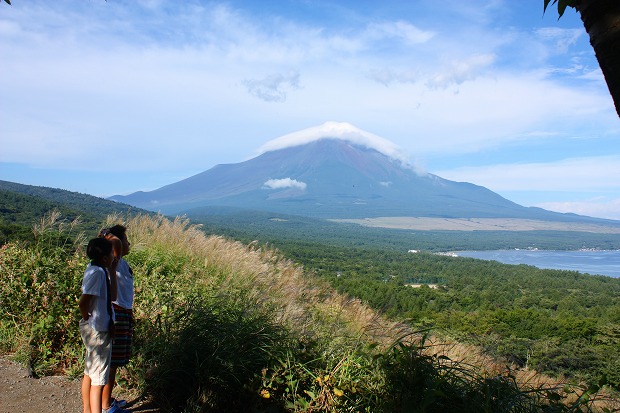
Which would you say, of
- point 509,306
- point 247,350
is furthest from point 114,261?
point 509,306

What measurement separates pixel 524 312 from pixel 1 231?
19786 mm

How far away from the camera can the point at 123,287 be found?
3465mm

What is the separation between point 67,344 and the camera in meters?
4.38

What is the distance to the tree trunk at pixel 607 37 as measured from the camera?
1525 millimetres

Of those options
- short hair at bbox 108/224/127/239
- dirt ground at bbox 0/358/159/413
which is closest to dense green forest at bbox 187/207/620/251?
dirt ground at bbox 0/358/159/413

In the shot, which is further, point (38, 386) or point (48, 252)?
point (48, 252)

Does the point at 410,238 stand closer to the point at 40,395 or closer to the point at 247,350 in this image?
the point at 247,350

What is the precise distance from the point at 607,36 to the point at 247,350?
2977 millimetres

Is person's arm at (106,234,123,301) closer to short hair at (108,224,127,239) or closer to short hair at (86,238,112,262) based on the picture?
short hair at (108,224,127,239)

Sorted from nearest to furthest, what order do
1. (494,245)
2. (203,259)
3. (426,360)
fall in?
1. (426,360)
2. (203,259)
3. (494,245)

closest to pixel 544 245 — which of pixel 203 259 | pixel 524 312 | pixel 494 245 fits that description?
pixel 494 245

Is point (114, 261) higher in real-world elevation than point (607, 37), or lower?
lower

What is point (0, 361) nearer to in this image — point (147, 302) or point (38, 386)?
point (38, 386)

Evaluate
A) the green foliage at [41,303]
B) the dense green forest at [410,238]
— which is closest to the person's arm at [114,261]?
the green foliage at [41,303]
